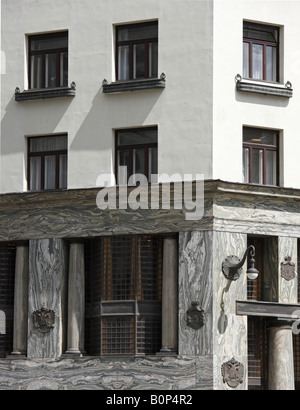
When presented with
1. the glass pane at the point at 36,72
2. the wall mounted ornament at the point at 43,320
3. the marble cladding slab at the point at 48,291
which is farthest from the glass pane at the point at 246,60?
the wall mounted ornament at the point at 43,320

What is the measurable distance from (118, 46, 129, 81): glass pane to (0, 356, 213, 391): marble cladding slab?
30.9 ft

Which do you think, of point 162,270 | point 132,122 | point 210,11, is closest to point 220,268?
point 162,270

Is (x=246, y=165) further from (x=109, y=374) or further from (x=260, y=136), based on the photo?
(x=109, y=374)

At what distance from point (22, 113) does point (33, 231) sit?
4.12m

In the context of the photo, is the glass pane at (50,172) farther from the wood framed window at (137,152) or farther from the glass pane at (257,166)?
the glass pane at (257,166)

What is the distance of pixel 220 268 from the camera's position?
41.8m

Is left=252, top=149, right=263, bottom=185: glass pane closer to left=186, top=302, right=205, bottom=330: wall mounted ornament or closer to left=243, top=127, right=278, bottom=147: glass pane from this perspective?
left=243, top=127, right=278, bottom=147: glass pane

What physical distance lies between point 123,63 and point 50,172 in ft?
14.6

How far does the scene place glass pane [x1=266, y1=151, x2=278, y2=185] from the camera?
43.7 meters

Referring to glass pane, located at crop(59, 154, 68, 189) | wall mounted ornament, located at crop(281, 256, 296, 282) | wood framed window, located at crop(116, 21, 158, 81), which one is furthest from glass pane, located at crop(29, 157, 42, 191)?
wall mounted ornament, located at crop(281, 256, 296, 282)

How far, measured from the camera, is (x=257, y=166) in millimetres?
43625

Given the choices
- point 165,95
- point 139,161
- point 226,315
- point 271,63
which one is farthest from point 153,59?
point 226,315
